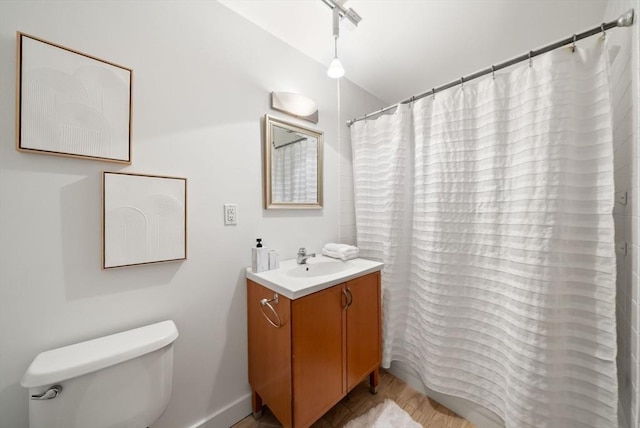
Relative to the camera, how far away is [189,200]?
1155 millimetres

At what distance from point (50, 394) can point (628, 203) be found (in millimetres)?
2227

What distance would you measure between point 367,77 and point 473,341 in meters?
2.02

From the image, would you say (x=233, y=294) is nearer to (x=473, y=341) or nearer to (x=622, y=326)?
(x=473, y=341)

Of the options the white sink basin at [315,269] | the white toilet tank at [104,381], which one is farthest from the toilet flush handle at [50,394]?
the white sink basin at [315,269]

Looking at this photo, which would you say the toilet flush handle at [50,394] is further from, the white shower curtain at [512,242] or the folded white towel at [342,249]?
the white shower curtain at [512,242]

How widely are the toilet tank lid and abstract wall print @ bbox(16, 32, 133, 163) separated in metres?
0.71

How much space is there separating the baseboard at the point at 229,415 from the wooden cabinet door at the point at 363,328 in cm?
61

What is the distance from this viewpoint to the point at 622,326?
3.37ft

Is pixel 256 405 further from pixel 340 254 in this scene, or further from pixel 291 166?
pixel 291 166

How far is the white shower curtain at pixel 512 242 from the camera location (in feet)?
3.14

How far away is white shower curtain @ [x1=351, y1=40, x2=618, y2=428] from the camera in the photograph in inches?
37.7

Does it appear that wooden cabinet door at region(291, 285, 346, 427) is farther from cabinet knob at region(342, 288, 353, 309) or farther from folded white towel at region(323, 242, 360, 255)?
folded white towel at region(323, 242, 360, 255)

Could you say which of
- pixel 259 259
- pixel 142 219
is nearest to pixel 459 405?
pixel 259 259

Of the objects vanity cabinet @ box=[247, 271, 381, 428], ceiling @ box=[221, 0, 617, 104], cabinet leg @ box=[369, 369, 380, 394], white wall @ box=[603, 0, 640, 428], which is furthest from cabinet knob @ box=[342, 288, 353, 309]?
ceiling @ box=[221, 0, 617, 104]
